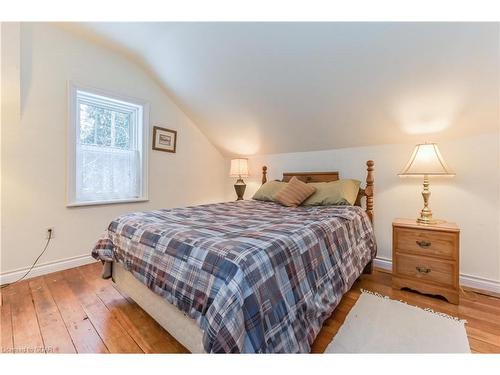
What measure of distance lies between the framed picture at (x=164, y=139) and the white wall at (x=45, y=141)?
0.52 meters

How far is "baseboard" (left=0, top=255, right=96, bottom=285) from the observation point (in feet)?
6.69

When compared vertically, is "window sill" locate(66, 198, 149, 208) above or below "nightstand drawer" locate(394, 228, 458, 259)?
above

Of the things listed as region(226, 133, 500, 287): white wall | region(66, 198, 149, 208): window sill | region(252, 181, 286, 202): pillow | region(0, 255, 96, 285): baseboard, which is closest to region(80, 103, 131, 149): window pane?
region(66, 198, 149, 208): window sill

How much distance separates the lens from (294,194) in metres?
2.51

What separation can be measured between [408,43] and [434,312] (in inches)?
77.1

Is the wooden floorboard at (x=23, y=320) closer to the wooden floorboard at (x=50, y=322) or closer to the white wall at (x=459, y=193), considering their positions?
the wooden floorboard at (x=50, y=322)

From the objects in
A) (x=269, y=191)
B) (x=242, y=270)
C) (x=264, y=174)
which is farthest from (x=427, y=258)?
(x=264, y=174)

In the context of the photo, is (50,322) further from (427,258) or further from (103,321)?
(427,258)

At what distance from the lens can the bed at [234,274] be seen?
921 mm

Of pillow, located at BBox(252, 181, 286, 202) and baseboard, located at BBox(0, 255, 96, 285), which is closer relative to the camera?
baseboard, located at BBox(0, 255, 96, 285)

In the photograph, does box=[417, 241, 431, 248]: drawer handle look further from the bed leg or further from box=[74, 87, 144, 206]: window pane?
box=[74, 87, 144, 206]: window pane

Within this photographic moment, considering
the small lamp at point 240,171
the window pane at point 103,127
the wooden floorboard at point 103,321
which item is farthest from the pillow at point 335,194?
the window pane at point 103,127

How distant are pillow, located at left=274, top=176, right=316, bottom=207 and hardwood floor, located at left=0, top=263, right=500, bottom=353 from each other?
97 centimetres
